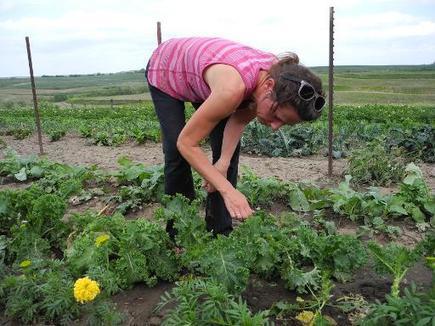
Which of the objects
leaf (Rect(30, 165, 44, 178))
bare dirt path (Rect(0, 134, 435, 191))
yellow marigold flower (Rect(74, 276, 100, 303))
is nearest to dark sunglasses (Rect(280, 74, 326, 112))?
yellow marigold flower (Rect(74, 276, 100, 303))

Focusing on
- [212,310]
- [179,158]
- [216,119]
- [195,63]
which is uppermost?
[195,63]

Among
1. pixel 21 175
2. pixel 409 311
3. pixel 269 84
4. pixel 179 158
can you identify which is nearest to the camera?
pixel 409 311

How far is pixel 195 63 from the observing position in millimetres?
2514

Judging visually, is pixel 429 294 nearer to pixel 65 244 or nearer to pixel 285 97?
pixel 285 97

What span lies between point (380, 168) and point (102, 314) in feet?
13.5

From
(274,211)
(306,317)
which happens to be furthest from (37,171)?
(306,317)

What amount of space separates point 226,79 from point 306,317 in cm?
122

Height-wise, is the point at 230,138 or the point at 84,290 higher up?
the point at 230,138

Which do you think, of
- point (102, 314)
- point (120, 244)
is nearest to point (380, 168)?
point (120, 244)

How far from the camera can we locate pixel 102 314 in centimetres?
211

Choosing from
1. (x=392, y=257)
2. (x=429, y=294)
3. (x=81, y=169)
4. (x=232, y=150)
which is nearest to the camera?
(x=429, y=294)

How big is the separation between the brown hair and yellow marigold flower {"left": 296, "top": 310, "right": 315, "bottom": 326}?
0.96m

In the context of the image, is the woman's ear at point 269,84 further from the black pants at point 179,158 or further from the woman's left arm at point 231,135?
the black pants at point 179,158

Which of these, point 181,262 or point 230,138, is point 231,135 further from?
point 181,262
